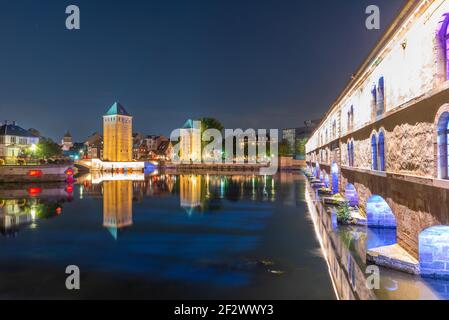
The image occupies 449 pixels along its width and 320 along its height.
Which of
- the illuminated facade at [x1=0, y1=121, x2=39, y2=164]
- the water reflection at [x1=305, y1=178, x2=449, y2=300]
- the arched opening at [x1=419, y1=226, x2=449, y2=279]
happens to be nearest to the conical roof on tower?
the illuminated facade at [x1=0, y1=121, x2=39, y2=164]

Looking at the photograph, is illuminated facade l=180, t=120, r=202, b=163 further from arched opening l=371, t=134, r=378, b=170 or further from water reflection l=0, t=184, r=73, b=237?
arched opening l=371, t=134, r=378, b=170

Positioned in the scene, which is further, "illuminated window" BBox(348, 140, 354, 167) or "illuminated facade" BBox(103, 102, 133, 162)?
"illuminated facade" BBox(103, 102, 133, 162)

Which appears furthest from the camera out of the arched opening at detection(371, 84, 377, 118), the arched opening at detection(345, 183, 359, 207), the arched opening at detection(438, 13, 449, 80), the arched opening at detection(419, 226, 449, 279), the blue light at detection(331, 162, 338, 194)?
the blue light at detection(331, 162, 338, 194)

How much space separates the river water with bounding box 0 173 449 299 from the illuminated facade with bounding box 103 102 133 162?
79656mm

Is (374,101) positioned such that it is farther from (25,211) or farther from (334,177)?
(25,211)

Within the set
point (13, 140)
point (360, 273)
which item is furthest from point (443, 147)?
point (13, 140)

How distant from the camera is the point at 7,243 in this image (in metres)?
16.4

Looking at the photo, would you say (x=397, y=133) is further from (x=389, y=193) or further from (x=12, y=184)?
(x=12, y=184)

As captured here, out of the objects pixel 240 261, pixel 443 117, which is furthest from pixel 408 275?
pixel 240 261

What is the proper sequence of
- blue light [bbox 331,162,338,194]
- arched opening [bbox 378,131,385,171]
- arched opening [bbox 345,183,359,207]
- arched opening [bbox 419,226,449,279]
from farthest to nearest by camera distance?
1. blue light [bbox 331,162,338,194]
2. arched opening [bbox 345,183,359,207]
3. arched opening [bbox 378,131,385,171]
4. arched opening [bbox 419,226,449,279]

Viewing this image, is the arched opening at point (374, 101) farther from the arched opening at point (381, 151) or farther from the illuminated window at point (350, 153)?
the illuminated window at point (350, 153)

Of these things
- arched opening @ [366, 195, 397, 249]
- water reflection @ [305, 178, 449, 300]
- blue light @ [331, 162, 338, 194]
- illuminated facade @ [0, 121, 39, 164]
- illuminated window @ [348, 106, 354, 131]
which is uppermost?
illuminated facade @ [0, 121, 39, 164]

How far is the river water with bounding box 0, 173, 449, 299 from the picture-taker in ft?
31.3
